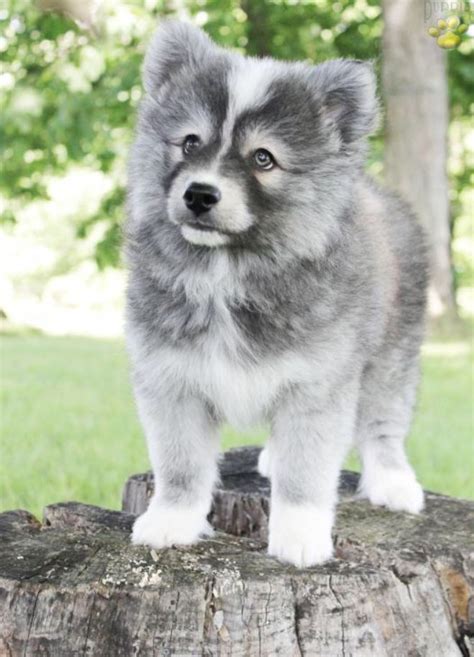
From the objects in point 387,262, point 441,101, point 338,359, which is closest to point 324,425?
point 338,359

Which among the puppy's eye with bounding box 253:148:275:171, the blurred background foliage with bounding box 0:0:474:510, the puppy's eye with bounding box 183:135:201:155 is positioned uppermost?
the blurred background foliage with bounding box 0:0:474:510

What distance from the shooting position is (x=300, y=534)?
9.79 feet

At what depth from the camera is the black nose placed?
8.75ft

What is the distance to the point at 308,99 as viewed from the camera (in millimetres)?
2949

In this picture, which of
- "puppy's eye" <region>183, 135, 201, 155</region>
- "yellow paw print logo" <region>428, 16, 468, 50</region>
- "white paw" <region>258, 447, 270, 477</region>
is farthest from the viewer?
"white paw" <region>258, 447, 270, 477</region>

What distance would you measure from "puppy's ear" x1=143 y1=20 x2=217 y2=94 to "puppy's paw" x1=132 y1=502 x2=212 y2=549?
5.05ft

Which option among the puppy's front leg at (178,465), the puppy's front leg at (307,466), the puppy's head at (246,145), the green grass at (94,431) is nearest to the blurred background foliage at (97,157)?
the green grass at (94,431)

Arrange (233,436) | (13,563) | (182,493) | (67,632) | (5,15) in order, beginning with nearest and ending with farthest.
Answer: (67,632) → (13,563) → (182,493) → (233,436) → (5,15)

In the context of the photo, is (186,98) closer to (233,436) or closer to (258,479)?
(258,479)

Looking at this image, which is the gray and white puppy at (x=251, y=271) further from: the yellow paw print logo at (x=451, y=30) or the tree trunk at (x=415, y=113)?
the tree trunk at (x=415, y=113)

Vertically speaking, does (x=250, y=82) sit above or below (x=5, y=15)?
below

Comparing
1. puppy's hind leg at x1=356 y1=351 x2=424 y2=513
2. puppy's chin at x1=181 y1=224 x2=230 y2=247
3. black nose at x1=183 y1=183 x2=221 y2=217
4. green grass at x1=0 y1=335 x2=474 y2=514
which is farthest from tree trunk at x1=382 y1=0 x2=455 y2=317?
black nose at x1=183 y1=183 x2=221 y2=217

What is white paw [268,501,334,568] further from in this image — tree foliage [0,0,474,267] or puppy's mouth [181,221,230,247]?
tree foliage [0,0,474,267]

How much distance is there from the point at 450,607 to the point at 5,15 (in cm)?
976
